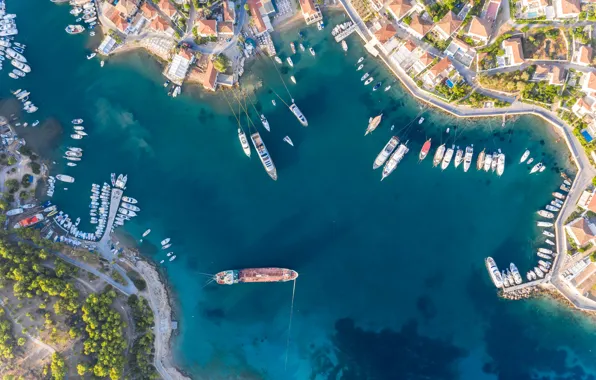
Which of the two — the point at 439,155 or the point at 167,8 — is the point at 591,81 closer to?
the point at 439,155

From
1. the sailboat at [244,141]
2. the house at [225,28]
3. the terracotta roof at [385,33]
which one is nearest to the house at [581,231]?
the terracotta roof at [385,33]

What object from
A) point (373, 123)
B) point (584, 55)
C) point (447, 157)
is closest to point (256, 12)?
point (373, 123)

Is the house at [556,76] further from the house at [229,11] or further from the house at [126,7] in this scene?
the house at [126,7]

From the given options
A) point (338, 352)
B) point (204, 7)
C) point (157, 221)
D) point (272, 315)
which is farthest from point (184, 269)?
point (204, 7)

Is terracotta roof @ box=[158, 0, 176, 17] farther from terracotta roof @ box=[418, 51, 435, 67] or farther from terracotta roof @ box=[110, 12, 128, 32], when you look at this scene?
terracotta roof @ box=[418, 51, 435, 67]

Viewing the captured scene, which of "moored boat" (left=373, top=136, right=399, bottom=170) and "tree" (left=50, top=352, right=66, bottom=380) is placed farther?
"moored boat" (left=373, top=136, right=399, bottom=170)

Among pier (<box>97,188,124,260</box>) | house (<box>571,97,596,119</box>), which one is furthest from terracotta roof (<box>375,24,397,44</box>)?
pier (<box>97,188,124,260</box>)
